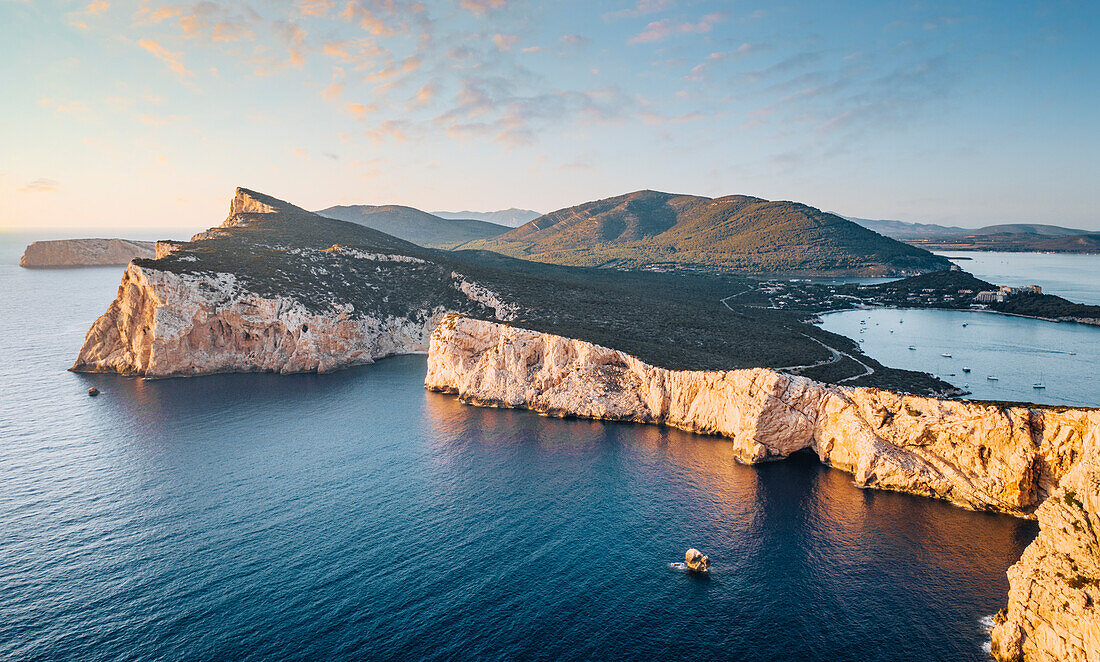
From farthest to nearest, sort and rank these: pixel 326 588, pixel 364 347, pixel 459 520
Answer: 1. pixel 364 347
2. pixel 459 520
3. pixel 326 588

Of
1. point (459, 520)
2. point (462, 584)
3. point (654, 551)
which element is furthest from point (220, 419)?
point (654, 551)

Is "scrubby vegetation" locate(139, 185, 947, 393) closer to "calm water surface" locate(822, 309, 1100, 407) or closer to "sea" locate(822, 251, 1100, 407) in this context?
"sea" locate(822, 251, 1100, 407)

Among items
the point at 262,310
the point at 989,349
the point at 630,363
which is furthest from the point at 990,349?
the point at 262,310

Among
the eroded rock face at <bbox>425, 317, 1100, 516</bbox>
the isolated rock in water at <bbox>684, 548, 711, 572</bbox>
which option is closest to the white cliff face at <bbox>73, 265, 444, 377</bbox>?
the eroded rock face at <bbox>425, 317, 1100, 516</bbox>

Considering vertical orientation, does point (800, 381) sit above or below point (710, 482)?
above

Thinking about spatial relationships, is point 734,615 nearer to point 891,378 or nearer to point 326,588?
point 326,588

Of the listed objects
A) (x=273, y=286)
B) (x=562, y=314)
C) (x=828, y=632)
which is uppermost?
(x=273, y=286)

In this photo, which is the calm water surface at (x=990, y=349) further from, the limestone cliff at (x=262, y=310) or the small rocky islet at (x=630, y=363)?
the limestone cliff at (x=262, y=310)
